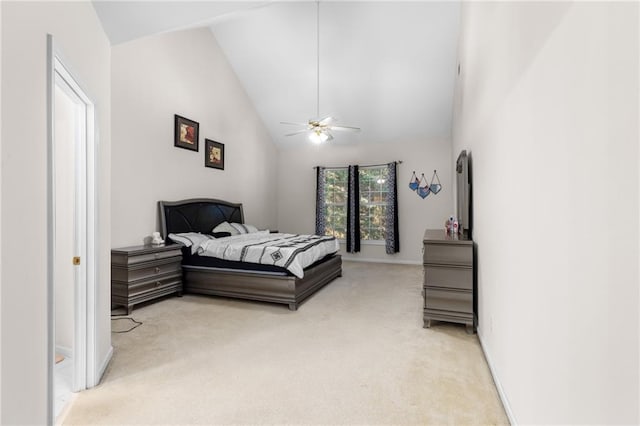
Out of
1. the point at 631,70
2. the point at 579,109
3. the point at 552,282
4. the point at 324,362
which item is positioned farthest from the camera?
the point at 324,362

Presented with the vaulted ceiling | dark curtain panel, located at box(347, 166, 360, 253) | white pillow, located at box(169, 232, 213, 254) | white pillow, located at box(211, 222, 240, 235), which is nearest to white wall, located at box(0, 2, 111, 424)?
white pillow, located at box(169, 232, 213, 254)

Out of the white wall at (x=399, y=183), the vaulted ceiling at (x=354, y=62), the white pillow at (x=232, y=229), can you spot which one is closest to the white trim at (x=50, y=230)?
the vaulted ceiling at (x=354, y=62)

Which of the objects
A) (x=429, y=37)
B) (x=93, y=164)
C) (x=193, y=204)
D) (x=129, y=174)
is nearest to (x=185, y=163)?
(x=193, y=204)

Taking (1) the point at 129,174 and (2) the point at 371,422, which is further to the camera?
(1) the point at 129,174

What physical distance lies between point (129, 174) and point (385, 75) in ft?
14.0

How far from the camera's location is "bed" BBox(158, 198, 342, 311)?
3650 mm

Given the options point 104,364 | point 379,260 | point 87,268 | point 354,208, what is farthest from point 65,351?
point 379,260

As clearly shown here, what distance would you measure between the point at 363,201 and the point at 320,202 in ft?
3.17

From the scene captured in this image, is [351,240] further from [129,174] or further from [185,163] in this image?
[129,174]

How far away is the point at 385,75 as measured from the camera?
5.53m

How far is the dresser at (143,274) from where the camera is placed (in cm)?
346

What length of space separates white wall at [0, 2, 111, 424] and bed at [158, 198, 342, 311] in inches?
96.7

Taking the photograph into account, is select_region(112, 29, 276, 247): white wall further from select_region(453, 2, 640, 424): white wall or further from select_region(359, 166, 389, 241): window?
select_region(453, 2, 640, 424): white wall

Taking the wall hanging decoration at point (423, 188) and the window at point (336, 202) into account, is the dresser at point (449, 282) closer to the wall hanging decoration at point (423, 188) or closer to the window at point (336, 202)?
the wall hanging decoration at point (423, 188)
